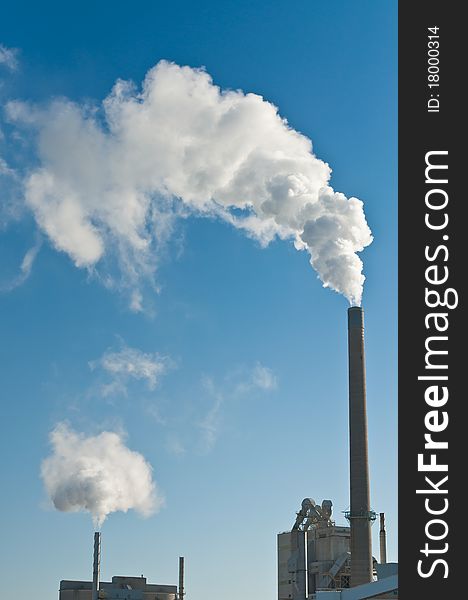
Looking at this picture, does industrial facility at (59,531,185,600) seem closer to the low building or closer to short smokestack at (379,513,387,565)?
the low building

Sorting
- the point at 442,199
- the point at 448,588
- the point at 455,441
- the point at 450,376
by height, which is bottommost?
the point at 448,588

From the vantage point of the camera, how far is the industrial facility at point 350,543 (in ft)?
98.1

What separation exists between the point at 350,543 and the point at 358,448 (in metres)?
6.20

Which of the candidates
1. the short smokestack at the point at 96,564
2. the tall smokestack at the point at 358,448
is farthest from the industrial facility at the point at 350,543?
the short smokestack at the point at 96,564

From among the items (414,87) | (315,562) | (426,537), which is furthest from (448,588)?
(315,562)

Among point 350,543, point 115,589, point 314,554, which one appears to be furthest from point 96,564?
point 350,543

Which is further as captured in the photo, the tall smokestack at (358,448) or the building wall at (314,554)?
the building wall at (314,554)

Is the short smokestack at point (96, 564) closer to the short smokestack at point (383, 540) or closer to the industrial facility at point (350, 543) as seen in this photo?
the industrial facility at point (350, 543)

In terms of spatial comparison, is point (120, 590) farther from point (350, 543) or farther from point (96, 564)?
point (350, 543)

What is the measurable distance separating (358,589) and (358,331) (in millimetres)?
13880

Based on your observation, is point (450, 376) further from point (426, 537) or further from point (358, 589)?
point (358, 589)

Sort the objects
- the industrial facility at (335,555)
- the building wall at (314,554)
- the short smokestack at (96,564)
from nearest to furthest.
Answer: the industrial facility at (335,555)
the building wall at (314,554)
the short smokestack at (96,564)

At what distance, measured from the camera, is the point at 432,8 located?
38.3 feet

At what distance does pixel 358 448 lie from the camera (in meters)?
38.3
